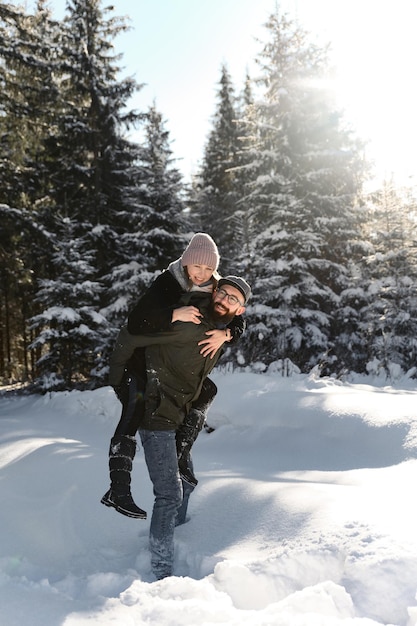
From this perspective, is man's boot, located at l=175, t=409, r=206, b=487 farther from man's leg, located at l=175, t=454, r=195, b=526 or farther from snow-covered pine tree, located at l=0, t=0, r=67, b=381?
snow-covered pine tree, located at l=0, t=0, r=67, b=381

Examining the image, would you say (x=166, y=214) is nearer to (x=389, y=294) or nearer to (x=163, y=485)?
(x=389, y=294)

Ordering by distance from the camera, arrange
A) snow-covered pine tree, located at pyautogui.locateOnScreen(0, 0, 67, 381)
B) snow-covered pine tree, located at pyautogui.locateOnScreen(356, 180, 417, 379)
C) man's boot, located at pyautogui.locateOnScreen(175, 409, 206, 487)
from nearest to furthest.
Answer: man's boot, located at pyautogui.locateOnScreen(175, 409, 206, 487) < snow-covered pine tree, located at pyautogui.locateOnScreen(0, 0, 67, 381) < snow-covered pine tree, located at pyautogui.locateOnScreen(356, 180, 417, 379)

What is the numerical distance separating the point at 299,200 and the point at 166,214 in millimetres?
4230

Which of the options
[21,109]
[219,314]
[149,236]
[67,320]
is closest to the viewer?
[219,314]

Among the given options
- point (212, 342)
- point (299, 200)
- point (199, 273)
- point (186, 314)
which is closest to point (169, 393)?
point (212, 342)

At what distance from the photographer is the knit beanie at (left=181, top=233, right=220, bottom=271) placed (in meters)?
3.01

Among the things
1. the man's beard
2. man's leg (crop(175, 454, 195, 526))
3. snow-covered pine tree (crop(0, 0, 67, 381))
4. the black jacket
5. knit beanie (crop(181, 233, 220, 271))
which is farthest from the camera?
snow-covered pine tree (crop(0, 0, 67, 381))

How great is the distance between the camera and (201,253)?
A: 3006mm

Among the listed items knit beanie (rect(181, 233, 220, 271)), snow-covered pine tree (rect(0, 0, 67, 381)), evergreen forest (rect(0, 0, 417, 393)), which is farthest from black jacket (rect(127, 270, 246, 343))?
snow-covered pine tree (rect(0, 0, 67, 381))

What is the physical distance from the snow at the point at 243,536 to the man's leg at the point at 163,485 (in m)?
0.25

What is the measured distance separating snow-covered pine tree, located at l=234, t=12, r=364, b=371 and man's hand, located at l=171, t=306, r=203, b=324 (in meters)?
9.76

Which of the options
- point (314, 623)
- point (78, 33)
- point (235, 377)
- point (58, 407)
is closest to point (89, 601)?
point (314, 623)

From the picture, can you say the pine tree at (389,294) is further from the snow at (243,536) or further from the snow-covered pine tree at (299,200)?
the snow at (243,536)

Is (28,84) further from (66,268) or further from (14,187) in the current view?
(66,268)
